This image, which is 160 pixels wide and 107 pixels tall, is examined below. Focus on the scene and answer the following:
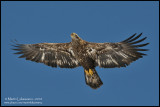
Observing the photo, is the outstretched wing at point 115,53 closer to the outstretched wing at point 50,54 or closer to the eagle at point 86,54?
the eagle at point 86,54

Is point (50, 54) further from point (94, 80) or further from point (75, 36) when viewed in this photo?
point (94, 80)

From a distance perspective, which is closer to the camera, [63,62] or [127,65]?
[127,65]

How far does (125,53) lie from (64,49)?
304 cm

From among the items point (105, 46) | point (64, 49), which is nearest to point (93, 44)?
point (105, 46)

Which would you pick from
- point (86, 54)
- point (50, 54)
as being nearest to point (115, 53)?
point (86, 54)

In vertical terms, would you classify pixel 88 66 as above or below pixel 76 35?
below

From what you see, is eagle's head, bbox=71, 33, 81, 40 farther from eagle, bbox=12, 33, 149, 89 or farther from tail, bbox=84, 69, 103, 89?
tail, bbox=84, 69, 103, 89

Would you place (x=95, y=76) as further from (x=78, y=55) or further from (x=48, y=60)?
(x=48, y=60)

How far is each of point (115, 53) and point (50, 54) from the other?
10.8ft

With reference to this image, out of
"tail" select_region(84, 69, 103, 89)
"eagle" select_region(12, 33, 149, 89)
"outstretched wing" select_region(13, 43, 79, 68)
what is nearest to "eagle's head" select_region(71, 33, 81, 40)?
"eagle" select_region(12, 33, 149, 89)

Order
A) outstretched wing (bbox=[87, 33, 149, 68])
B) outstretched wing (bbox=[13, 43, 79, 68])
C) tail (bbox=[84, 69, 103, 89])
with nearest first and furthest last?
outstretched wing (bbox=[87, 33, 149, 68])
tail (bbox=[84, 69, 103, 89])
outstretched wing (bbox=[13, 43, 79, 68])

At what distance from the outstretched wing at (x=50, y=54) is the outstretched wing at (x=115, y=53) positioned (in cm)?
118

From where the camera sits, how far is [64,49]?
17.1 m

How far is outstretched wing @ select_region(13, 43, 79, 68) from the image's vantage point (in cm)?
1712
